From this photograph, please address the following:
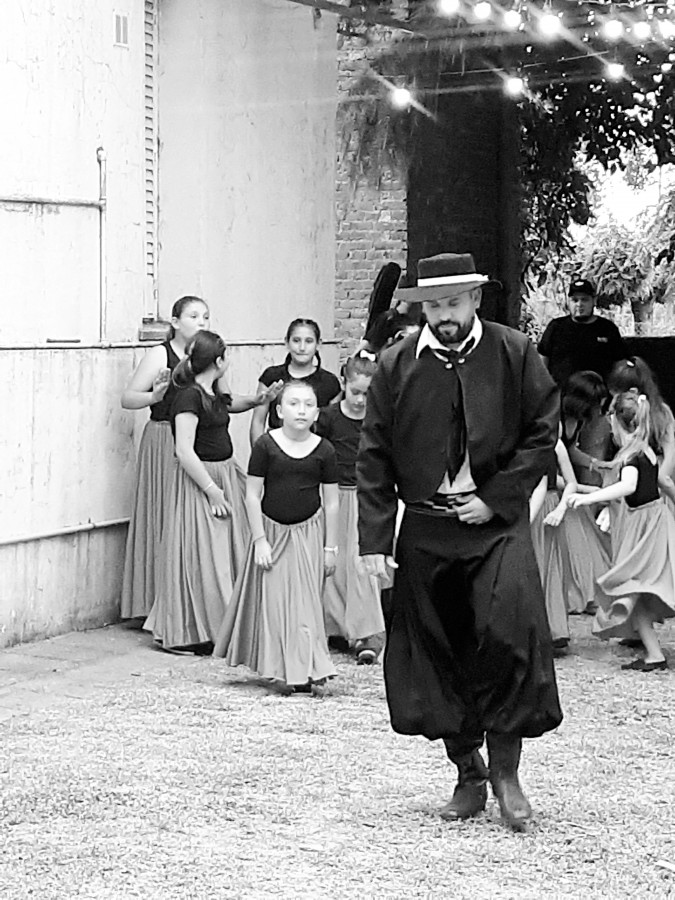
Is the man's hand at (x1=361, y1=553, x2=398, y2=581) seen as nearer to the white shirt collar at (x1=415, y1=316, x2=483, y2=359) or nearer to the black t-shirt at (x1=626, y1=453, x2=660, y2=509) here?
the white shirt collar at (x1=415, y1=316, x2=483, y2=359)

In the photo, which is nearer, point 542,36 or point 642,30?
point 642,30

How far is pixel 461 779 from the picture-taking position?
246 inches

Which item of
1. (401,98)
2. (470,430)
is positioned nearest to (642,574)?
(470,430)

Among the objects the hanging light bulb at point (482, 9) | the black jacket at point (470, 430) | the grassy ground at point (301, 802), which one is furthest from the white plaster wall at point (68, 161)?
the black jacket at point (470, 430)

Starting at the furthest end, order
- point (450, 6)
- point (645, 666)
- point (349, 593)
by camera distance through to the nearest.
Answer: point (450, 6) < point (349, 593) < point (645, 666)

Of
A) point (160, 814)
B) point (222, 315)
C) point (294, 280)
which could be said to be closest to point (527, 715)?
point (160, 814)

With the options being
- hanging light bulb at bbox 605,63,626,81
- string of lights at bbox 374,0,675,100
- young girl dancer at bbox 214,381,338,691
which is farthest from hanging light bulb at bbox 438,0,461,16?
young girl dancer at bbox 214,381,338,691

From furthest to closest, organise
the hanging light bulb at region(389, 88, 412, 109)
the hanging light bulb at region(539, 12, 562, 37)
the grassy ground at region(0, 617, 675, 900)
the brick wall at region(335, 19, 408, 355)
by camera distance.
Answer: the brick wall at region(335, 19, 408, 355)
the hanging light bulb at region(389, 88, 412, 109)
the hanging light bulb at region(539, 12, 562, 37)
the grassy ground at region(0, 617, 675, 900)

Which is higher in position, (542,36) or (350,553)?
(542,36)

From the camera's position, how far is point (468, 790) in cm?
621

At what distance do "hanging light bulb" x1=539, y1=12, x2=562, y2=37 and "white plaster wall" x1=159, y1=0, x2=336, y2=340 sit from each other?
2.37 m

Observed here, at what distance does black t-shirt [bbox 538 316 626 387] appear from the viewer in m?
14.3

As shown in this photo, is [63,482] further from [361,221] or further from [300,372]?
[361,221]

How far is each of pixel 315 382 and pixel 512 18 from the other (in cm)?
505
